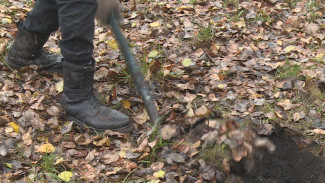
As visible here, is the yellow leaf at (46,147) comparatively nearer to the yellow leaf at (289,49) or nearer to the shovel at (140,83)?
the shovel at (140,83)

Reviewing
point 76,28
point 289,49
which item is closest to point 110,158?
point 76,28

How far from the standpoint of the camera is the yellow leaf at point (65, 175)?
2197 mm

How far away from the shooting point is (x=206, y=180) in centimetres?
226

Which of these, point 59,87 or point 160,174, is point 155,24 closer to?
point 59,87

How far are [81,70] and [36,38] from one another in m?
0.70

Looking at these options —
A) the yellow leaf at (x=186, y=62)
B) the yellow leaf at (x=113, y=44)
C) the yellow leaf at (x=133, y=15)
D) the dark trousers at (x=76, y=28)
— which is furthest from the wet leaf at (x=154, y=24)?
the dark trousers at (x=76, y=28)

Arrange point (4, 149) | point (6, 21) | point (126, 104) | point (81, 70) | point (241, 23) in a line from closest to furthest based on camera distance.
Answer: point (4, 149) < point (81, 70) < point (126, 104) < point (6, 21) < point (241, 23)

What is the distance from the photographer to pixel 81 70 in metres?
2.48

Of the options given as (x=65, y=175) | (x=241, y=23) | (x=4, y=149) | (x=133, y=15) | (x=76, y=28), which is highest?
(x=76, y=28)

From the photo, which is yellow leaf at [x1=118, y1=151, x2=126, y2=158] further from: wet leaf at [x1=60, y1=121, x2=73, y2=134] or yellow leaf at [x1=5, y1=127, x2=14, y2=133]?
yellow leaf at [x1=5, y1=127, x2=14, y2=133]

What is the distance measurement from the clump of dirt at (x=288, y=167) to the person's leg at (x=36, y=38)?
5.78 ft

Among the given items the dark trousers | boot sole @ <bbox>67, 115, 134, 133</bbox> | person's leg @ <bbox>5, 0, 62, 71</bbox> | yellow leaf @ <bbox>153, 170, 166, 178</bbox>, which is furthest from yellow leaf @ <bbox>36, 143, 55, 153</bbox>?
person's leg @ <bbox>5, 0, 62, 71</bbox>

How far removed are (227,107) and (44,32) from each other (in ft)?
4.99

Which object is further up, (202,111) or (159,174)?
(202,111)
